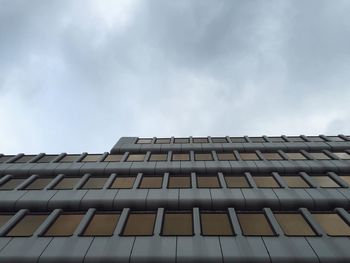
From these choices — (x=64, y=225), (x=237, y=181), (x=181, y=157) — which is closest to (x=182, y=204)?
(x=237, y=181)

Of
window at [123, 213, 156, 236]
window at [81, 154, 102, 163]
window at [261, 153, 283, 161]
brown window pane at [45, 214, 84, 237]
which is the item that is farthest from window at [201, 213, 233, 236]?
window at [81, 154, 102, 163]

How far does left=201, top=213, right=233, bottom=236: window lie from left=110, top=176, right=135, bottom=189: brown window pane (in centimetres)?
577

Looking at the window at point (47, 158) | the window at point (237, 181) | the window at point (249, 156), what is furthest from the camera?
the window at point (47, 158)

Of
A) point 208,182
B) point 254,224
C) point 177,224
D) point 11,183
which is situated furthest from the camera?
point 11,183

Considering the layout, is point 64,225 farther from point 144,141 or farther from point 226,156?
point 226,156

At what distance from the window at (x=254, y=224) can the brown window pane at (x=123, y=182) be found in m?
7.47

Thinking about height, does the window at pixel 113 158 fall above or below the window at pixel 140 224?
above

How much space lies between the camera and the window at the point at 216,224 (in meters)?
11.9

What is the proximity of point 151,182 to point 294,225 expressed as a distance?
901 centimetres

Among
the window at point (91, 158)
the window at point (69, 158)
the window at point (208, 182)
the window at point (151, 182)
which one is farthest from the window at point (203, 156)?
the window at point (69, 158)

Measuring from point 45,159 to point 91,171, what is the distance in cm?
550

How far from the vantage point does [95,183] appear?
17.2 m

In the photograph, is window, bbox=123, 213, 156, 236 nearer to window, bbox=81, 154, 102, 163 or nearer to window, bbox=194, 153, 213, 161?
window, bbox=194, 153, 213, 161

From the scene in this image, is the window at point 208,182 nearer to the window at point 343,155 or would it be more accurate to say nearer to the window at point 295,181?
the window at point 295,181
